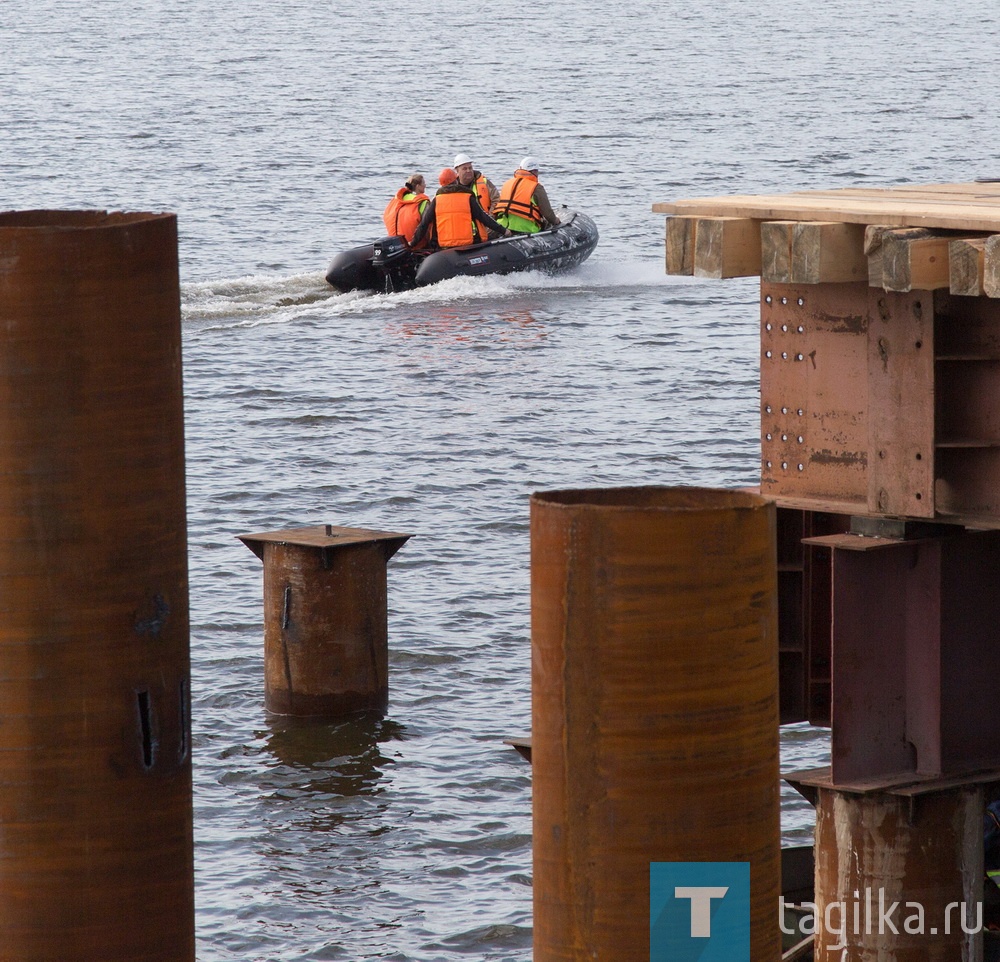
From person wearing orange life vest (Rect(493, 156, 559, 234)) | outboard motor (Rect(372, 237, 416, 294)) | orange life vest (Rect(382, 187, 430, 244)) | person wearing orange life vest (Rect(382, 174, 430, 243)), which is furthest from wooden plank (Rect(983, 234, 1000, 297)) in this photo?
outboard motor (Rect(372, 237, 416, 294))

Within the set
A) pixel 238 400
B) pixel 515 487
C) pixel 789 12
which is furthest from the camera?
pixel 789 12

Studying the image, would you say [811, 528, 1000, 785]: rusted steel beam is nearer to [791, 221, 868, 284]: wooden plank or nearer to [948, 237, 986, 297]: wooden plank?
[791, 221, 868, 284]: wooden plank

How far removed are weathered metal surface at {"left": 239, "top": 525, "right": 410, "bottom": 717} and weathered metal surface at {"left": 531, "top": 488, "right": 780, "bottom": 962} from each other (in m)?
6.29

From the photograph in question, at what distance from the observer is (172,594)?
415 centimetres

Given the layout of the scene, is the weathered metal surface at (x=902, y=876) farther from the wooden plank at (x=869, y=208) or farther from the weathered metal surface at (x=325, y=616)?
the weathered metal surface at (x=325, y=616)

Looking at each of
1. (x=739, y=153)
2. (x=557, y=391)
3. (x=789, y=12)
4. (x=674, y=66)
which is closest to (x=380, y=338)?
(x=557, y=391)

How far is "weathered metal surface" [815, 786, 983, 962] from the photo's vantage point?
638 cm

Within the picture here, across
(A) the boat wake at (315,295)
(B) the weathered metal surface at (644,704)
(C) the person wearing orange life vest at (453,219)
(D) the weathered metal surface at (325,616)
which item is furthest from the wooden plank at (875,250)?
(A) the boat wake at (315,295)

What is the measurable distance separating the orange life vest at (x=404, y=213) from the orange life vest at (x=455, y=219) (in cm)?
26

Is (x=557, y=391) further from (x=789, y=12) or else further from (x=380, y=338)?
(x=789, y=12)

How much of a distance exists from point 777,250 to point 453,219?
1921 centimetres

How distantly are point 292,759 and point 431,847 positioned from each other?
1.34 meters

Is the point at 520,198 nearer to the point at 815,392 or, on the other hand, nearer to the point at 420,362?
the point at 420,362

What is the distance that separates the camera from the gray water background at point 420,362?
31.1ft
